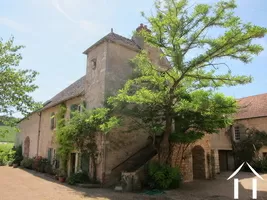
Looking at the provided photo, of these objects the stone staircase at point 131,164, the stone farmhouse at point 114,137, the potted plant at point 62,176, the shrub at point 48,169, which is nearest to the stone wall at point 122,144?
the stone farmhouse at point 114,137

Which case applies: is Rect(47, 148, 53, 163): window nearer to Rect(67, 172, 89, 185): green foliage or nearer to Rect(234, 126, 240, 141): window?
Rect(67, 172, 89, 185): green foliage

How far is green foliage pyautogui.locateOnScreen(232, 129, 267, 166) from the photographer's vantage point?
78.8 ft

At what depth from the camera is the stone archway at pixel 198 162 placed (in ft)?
58.0

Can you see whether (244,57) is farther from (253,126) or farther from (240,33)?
(253,126)

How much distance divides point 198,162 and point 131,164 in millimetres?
6094

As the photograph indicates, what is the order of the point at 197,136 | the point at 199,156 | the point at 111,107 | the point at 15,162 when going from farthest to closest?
the point at 15,162 < the point at 199,156 < the point at 111,107 < the point at 197,136

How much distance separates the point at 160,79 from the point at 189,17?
3.32 meters

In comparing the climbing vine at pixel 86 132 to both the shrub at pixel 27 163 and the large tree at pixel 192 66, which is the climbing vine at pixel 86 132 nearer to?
the large tree at pixel 192 66

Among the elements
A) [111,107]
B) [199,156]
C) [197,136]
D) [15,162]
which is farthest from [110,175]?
[15,162]

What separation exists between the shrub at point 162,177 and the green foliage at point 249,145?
1516 centimetres

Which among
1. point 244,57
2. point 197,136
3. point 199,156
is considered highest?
point 244,57

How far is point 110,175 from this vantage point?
46.0 feet

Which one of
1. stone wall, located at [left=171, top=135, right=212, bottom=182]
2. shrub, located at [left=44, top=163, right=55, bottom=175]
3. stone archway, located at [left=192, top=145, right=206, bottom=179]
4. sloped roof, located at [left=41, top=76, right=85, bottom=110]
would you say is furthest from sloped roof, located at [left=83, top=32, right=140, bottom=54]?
shrub, located at [left=44, top=163, right=55, bottom=175]

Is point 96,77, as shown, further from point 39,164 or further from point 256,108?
point 256,108
